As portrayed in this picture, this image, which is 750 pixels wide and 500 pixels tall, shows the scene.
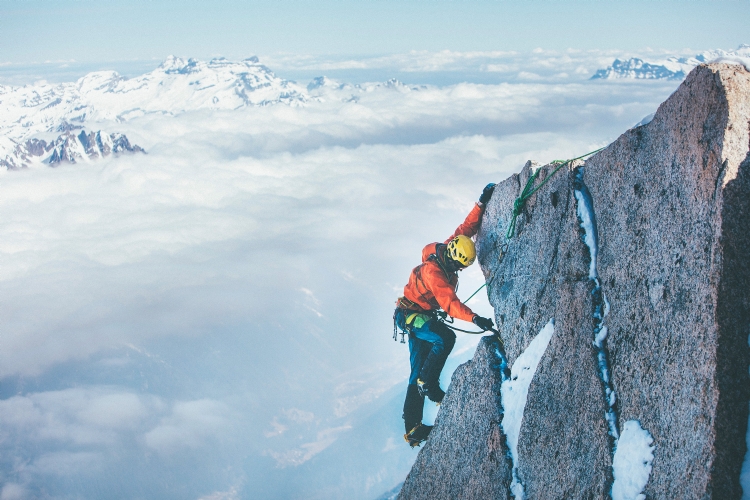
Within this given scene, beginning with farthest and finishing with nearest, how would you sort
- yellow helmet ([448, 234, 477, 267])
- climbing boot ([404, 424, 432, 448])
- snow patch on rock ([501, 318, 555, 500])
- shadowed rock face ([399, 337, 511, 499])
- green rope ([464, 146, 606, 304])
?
climbing boot ([404, 424, 432, 448]) → yellow helmet ([448, 234, 477, 267]) → green rope ([464, 146, 606, 304]) → shadowed rock face ([399, 337, 511, 499]) → snow patch on rock ([501, 318, 555, 500])

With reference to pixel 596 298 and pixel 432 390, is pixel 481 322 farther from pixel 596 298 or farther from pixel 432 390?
pixel 596 298

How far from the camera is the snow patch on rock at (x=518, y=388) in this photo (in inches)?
313

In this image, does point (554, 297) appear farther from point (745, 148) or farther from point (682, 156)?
point (745, 148)

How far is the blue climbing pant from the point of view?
1135 centimetres

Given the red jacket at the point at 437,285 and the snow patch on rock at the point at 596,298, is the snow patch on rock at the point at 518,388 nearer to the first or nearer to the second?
the snow patch on rock at the point at 596,298

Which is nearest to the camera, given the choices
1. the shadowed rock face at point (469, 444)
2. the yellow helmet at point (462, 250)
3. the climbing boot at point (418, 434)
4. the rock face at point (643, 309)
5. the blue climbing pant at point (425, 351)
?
the rock face at point (643, 309)

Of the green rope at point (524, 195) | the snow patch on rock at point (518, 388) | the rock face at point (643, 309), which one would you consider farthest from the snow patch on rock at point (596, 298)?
the snow patch on rock at point (518, 388)

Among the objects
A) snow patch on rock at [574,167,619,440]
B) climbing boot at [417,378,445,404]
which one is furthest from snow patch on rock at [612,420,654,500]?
climbing boot at [417,378,445,404]

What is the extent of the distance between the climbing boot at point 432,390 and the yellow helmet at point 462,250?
339cm

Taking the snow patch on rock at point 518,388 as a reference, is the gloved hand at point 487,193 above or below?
above

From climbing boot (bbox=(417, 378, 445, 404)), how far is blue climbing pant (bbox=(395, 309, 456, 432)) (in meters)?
0.05

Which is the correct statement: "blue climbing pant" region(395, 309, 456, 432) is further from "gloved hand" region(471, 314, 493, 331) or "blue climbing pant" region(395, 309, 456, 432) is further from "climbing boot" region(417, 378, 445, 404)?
"gloved hand" region(471, 314, 493, 331)

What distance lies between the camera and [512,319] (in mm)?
9359

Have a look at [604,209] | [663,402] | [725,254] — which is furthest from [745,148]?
[663,402]
